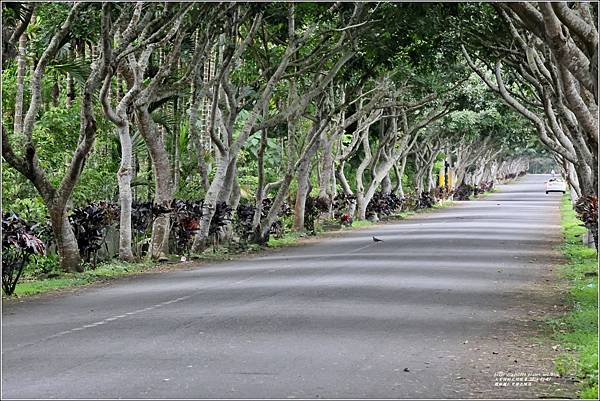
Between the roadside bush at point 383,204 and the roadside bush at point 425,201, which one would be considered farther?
the roadside bush at point 425,201

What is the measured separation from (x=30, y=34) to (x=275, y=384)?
18.1 metres

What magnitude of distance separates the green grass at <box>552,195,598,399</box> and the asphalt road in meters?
0.67

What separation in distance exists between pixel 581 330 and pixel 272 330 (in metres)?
3.64

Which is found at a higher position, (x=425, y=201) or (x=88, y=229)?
(x=88, y=229)

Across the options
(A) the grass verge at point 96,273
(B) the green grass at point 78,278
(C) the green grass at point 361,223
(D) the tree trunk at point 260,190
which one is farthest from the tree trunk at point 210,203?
(C) the green grass at point 361,223

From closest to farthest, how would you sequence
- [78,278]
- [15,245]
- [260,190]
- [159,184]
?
[15,245] < [78,278] < [159,184] < [260,190]

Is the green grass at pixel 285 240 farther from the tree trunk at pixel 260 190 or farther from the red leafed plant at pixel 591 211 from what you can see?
the red leafed plant at pixel 591 211

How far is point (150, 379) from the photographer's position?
900 cm

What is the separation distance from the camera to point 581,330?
1220 cm

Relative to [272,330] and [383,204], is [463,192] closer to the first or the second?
[383,204]

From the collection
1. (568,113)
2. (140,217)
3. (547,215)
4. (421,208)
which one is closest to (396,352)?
(568,113)

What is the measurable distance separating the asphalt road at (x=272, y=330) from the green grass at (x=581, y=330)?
0.67m

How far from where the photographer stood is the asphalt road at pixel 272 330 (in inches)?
349

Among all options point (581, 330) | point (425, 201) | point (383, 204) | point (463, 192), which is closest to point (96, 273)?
point (581, 330)
